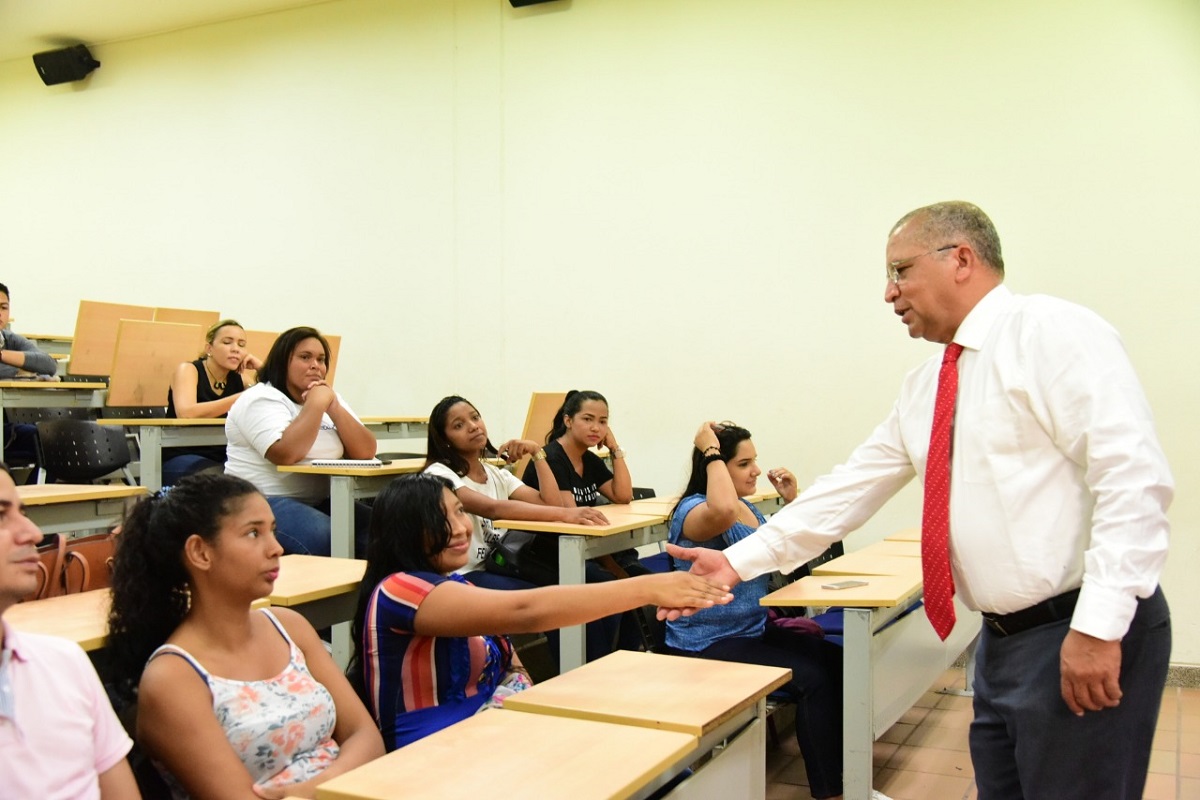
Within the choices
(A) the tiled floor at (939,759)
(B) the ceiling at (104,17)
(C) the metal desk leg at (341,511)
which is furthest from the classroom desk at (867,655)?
(B) the ceiling at (104,17)

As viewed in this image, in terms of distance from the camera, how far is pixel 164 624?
1.88m

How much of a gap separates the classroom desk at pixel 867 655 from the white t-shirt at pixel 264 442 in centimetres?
205

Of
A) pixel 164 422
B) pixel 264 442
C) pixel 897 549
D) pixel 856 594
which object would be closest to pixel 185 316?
pixel 164 422

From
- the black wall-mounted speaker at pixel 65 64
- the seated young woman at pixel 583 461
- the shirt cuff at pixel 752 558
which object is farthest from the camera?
the black wall-mounted speaker at pixel 65 64

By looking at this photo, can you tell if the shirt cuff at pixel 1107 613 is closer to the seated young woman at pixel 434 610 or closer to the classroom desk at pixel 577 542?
the seated young woman at pixel 434 610

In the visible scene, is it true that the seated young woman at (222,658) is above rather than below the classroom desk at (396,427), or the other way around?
below

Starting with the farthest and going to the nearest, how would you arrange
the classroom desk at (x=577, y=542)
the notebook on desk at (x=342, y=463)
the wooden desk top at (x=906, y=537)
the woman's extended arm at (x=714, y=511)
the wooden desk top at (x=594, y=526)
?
the wooden desk top at (x=906, y=537)
the notebook on desk at (x=342, y=463)
the wooden desk top at (x=594, y=526)
the classroom desk at (x=577, y=542)
the woman's extended arm at (x=714, y=511)

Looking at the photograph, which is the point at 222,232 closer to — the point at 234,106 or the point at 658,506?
the point at 234,106

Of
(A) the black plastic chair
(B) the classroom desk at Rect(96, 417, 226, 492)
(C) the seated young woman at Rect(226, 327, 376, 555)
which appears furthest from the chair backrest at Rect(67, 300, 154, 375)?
(C) the seated young woman at Rect(226, 327, 376, 555)

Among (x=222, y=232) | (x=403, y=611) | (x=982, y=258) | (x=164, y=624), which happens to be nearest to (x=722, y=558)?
(x=403, y=611)

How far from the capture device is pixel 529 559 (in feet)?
12.9

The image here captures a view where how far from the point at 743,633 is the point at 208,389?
9.72ft

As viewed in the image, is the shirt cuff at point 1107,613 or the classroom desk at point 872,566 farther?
the classroom desk at point 872,566

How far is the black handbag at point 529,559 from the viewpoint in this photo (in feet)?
12.9
